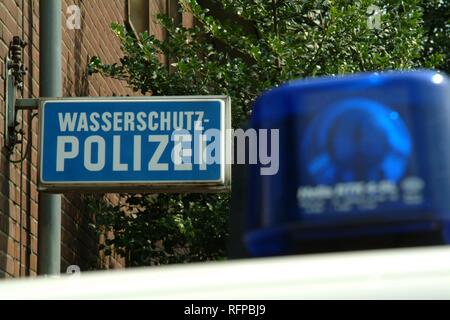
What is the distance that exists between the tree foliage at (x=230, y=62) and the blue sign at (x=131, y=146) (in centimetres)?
223

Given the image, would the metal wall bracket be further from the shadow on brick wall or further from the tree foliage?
the tree foliage

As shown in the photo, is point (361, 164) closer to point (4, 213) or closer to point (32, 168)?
point (4, 213)

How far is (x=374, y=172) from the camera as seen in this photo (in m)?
1.80

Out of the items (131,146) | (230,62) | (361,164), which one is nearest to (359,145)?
(361,164)

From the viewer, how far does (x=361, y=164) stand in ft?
5.95

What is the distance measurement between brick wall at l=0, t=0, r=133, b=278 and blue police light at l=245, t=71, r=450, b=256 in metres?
4.36

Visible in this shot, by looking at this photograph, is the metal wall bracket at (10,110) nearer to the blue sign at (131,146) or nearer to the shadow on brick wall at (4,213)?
the shadow on brick wall at (4,213)

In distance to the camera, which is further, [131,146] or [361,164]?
[131,146]

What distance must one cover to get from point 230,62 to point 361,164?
697 centimetres

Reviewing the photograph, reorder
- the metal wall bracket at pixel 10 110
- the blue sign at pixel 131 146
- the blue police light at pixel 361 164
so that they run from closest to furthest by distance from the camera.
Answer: the blue police light at pixel 361 164 < the blue sign at pixel 131 146 < the metal wall bracket at pixel 10 110

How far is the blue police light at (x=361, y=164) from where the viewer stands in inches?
70.0

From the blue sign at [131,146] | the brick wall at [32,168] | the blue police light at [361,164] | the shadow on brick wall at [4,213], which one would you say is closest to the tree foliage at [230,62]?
Answer: the brick wall at [32,168]

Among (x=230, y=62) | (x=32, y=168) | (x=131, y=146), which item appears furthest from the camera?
(x=230, y=62)

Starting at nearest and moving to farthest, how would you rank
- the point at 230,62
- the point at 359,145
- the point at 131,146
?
the point at 359,145 → the point at 131,146 → the point at 230,62
